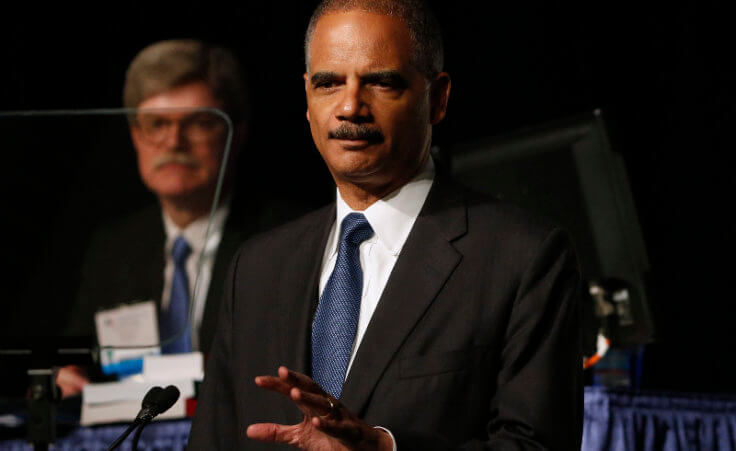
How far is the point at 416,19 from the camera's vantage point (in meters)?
1.45

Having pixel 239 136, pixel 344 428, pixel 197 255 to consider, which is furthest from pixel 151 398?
pixel 239 136

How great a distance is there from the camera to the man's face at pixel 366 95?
1396 mm

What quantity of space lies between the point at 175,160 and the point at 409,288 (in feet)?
5.03

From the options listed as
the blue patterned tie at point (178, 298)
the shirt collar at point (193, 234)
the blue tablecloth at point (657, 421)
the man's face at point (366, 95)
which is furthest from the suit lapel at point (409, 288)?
the blue patterned tie at point (178, 298)

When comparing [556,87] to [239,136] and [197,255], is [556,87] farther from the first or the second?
[197,255]

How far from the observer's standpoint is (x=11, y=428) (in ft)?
7.77

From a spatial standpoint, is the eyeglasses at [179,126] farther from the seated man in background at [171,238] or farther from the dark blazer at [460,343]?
the dark blazer at [460,343]

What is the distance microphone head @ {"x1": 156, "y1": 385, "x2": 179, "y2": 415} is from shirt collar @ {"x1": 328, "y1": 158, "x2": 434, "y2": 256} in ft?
1.41

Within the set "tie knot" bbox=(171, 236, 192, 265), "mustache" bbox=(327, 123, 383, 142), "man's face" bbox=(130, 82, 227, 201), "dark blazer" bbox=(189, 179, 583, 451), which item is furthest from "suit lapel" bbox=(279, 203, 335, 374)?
"tie knot" bbox=(171, 236, 192, 265)

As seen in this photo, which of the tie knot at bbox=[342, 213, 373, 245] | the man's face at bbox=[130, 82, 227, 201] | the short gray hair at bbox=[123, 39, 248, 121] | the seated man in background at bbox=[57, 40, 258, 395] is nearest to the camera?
the tie knot at bbox=[342, 213, 373, 245]

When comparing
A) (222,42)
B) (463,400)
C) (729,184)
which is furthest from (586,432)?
(222,42)

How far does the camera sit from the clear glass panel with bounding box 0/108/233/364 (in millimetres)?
2264

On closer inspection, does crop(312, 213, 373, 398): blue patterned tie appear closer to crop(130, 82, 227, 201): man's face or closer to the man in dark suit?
the man in dark suit

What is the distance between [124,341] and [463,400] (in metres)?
1.15
